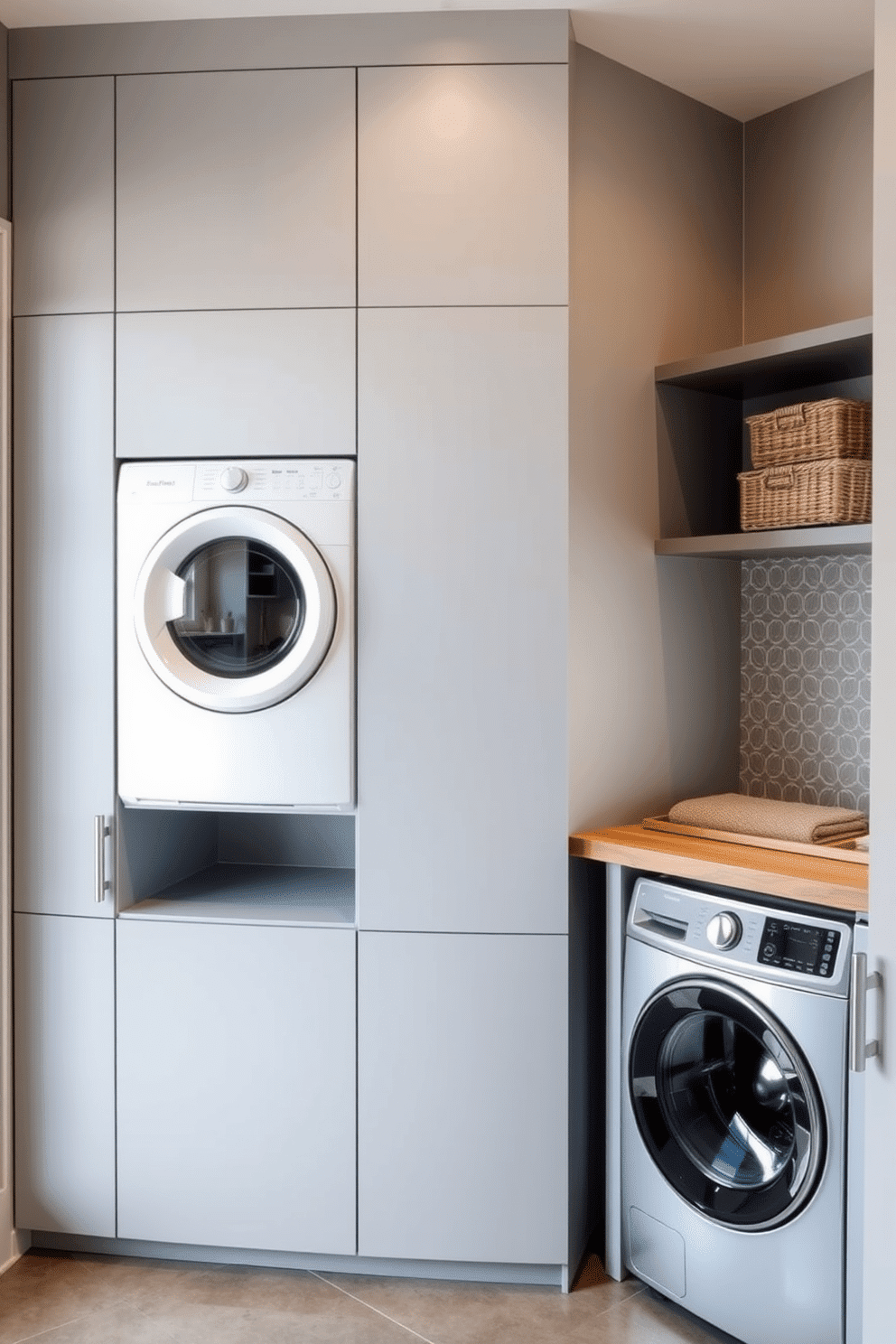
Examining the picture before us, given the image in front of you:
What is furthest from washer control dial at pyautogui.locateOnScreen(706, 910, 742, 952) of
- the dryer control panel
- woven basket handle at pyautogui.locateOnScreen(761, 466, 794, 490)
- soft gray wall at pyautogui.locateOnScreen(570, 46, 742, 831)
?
the dryer control panel

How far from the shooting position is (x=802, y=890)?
6.66ft

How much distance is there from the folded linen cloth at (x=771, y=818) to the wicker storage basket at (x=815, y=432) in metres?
0.74

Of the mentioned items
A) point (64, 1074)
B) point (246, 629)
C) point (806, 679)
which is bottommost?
point (64, 1074)

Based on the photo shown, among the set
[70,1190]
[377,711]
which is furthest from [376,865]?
[70,1190]

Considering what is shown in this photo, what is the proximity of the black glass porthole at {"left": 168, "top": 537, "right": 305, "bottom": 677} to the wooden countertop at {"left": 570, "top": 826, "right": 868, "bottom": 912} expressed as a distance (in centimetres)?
76

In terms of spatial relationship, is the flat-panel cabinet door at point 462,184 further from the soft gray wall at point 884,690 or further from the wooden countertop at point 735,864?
the wooden countertop at point 735,864

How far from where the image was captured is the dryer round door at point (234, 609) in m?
2.38

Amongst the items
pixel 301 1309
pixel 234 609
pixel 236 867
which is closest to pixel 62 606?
pixel 234 609

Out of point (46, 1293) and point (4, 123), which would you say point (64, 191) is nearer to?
point (4, 123)

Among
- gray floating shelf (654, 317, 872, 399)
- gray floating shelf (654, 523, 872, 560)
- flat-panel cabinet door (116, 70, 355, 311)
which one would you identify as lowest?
gray floating shelf (654, 523, 872, 560)

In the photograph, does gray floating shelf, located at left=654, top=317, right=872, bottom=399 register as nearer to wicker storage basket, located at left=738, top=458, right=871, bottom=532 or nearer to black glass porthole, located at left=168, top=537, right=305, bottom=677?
wicker storage basket, located at left=738, top=458, right=871, bottom=532

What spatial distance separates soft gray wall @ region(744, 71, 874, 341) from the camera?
2650 millimetres

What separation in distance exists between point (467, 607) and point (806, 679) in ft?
2.97

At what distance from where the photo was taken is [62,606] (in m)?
2.52
